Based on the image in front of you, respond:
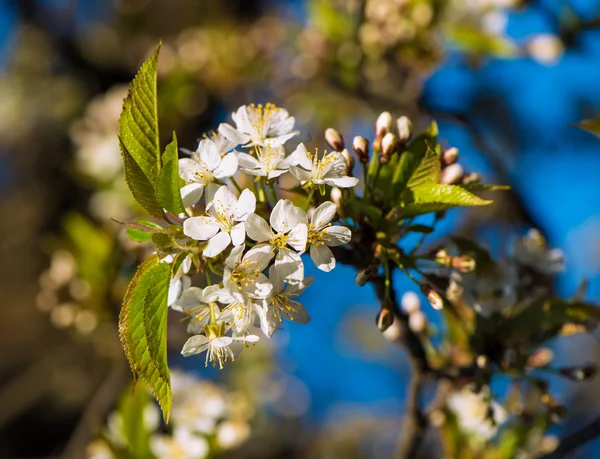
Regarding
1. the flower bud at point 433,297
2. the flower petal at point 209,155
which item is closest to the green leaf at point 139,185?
the flower petal at point 209,155

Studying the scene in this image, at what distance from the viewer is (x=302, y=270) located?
78 cm

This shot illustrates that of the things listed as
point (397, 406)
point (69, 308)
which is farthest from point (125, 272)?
point (397, 406)

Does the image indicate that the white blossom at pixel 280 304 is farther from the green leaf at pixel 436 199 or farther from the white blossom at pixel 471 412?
the white blossom at pixel 471 412

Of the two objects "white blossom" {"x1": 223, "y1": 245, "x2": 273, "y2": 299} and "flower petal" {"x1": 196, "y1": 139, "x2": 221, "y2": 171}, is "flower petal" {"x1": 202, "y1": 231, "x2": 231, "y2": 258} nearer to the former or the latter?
"white blossom" {"x1": 223, "y1": 245, "x2": 273, "y2": 299}

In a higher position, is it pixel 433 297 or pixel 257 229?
pixel 257 229

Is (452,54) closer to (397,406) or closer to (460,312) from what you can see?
(460,312)

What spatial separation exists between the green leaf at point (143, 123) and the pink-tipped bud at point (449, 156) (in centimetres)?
47

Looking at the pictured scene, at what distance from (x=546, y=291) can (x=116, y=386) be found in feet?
4.62

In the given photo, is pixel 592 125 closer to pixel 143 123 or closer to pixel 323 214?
pixel 323 214

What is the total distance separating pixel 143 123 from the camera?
81 centimetres

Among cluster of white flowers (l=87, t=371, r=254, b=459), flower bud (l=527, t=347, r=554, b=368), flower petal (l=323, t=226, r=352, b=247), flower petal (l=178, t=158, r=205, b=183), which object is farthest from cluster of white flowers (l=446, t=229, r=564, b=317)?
cluster of white flowers (l=87, t=371, r=254, b=459)

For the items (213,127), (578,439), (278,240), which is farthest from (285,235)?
(213,127)

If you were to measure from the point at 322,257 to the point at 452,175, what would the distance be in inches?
11.2

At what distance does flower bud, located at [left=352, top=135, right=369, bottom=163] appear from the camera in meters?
0.92
